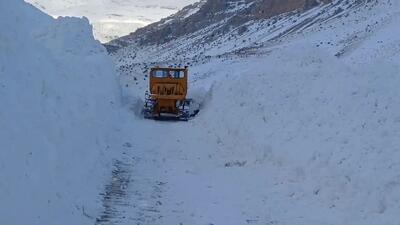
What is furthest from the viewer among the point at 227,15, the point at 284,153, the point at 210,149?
the point at 227,15

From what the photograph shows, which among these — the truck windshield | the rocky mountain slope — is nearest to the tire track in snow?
the truck windshield

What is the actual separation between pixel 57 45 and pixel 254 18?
83154mm

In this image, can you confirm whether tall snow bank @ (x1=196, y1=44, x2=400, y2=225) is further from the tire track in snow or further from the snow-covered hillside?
the tire track in snow

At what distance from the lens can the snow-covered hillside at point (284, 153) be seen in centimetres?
1041

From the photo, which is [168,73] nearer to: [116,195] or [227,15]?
[116,195]

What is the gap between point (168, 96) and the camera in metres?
27.0

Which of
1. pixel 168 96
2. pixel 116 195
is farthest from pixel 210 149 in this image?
pixel 168 96

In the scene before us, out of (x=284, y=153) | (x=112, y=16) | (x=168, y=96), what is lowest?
(x=284, y=153)

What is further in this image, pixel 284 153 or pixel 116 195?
pixel 284 153

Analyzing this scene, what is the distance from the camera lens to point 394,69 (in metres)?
15.3

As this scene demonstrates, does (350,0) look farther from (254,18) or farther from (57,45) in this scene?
(57,45)

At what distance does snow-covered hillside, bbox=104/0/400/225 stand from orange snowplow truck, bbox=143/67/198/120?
10.1 ft

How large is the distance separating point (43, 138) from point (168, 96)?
1747cm

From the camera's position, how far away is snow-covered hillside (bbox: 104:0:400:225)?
10414mm
